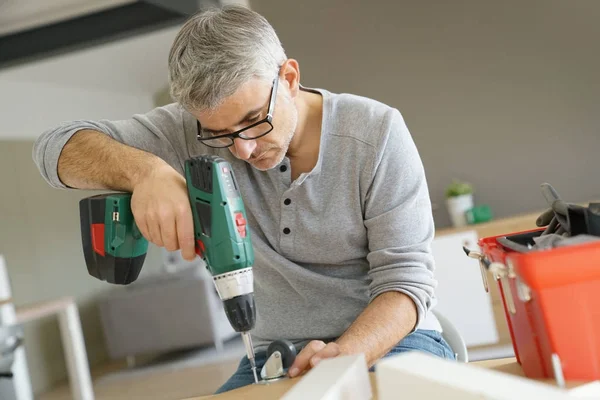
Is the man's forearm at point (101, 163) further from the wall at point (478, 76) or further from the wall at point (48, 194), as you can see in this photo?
the wall at point (48, 194)

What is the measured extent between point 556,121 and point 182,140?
10.6ft

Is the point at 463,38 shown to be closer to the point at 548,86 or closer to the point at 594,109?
the point at 548,86

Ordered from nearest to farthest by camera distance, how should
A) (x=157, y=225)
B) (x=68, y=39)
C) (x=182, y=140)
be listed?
(x=157, y=225)
(x=182, y=140)
(x=68, y=39)

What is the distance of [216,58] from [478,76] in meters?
3.37

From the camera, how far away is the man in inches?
56.6

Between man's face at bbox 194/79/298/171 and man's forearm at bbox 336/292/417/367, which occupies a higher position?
man's face at bbox 194/79/298/171

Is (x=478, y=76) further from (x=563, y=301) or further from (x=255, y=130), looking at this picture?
(x=563, y=301)

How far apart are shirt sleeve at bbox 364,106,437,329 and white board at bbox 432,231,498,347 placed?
253 cm

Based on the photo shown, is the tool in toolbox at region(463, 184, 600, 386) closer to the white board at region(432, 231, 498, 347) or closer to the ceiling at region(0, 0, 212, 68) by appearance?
the white board at region(432, 231, 498, 347)

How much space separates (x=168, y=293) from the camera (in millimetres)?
6547

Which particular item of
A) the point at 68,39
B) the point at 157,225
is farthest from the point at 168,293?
the point at 157,225

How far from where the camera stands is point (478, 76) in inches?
178

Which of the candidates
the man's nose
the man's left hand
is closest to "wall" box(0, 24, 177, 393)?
the man's nose

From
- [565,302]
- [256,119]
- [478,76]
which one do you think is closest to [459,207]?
[478,76]
